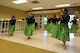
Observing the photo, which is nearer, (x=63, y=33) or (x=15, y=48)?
(x=63, y=33)

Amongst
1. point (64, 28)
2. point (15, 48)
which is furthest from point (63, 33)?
point (15, 48)

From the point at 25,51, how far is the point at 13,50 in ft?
2.51

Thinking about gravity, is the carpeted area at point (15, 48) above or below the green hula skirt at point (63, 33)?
below

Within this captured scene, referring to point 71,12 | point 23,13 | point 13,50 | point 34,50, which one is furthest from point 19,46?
point 23,13

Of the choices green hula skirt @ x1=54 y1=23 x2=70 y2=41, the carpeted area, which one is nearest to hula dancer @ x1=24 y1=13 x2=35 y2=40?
the carpeted area

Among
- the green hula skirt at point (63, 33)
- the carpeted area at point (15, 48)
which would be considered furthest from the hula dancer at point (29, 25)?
the green hula skirt at point (63, 33)

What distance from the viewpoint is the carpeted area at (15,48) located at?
4.04 metres

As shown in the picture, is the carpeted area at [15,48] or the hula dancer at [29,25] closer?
the carpeted area at [15,48]

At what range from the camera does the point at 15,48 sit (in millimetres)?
4727

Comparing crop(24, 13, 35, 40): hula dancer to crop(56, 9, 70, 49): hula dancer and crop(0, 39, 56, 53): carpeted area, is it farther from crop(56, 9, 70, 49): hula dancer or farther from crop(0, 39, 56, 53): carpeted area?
crop(56, 9, 70, 49): hula dancer

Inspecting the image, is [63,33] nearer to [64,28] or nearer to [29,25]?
[64,28]

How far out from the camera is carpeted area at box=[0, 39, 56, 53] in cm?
404

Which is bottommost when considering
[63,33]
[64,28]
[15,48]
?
[15,48]

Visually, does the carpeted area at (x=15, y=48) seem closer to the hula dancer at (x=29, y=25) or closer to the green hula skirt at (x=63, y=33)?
the green hula skirt at (x=63, y=33)
